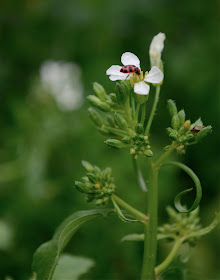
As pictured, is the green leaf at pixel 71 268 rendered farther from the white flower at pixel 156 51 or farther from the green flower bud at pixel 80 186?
the white flower at pixel 156 51

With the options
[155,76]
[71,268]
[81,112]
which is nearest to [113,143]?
[155,76]

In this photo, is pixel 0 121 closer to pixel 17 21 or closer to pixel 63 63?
pixel 63 63

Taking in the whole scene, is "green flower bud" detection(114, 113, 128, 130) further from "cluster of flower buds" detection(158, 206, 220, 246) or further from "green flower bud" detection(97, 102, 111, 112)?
"cluster of flower buds" detection(158, 206, 220, 246)

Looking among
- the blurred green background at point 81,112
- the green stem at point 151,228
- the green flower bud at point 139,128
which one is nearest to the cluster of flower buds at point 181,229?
the green stem at point 151,228

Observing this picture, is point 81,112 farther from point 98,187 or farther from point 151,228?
point 151,228

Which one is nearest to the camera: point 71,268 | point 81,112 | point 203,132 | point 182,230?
point 203,132
